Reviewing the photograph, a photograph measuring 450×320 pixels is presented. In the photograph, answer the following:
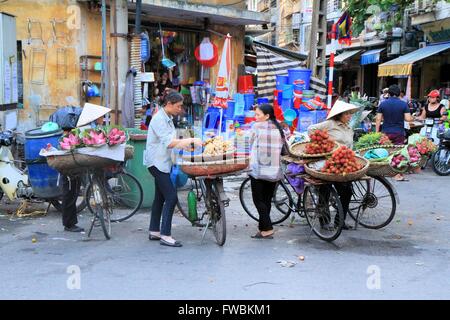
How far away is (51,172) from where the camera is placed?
7.65 metres

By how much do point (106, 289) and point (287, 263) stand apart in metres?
1.90

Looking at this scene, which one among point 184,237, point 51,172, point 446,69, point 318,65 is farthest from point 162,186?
point 446,69

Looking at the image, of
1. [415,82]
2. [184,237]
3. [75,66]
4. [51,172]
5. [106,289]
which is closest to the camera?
[106,289]

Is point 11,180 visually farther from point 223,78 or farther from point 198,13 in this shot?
point 198,13

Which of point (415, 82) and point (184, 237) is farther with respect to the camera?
point (415, 82)

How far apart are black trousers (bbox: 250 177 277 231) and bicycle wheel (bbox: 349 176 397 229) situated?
1259 mm

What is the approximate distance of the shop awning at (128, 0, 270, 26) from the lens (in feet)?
39.8

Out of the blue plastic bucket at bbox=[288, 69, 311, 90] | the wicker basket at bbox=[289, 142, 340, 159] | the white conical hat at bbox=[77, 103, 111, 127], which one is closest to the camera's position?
the wicker basket at bbox=[289, 142, 340, 159]

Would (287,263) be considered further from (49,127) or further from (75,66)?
(75,66)

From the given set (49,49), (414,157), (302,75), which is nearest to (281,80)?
(302,75)

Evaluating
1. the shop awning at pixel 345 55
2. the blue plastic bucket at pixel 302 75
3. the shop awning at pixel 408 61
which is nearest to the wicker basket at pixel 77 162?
the blue plastic bucket at pixel 302 75

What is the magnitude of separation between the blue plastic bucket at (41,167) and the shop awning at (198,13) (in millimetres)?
4964

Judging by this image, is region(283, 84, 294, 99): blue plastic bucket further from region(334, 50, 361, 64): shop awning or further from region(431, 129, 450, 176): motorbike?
region(334, 50, 361, 64): shop awning

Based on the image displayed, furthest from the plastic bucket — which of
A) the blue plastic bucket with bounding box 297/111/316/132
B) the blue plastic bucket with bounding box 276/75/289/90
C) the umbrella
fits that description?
the blue plastic bucket with bounding box 297/111/316/132
